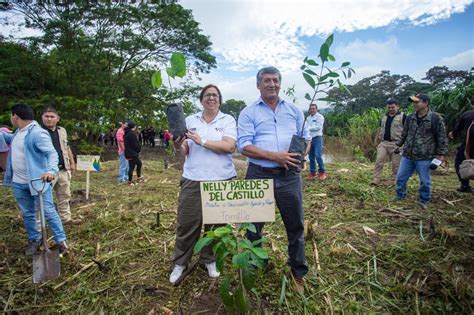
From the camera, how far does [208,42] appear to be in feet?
54.5

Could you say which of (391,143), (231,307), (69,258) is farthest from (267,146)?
(391,143)

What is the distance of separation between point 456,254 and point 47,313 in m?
4.12

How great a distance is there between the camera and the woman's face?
8.35 ft

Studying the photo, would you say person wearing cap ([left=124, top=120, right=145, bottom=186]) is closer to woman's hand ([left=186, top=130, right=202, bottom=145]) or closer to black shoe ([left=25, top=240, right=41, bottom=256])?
black shoe ([left=25, top=240, right=41, bottom=256])

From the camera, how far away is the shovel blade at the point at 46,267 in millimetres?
2736

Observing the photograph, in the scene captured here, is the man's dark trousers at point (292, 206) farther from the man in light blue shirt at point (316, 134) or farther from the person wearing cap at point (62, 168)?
the man in light blue shirt at point (316, 134)

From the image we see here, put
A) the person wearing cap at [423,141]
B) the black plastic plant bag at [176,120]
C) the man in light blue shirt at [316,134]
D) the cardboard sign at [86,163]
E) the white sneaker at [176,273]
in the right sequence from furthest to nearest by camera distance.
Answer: the man in light blue shirt at [316,134] → the cardboard sign at [86,163] → the person wearing cap at [423,141] → the white sneaker at [176,273] → the black plastic plant bag at [176,120]

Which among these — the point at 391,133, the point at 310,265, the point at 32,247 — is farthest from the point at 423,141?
the point at 32,247

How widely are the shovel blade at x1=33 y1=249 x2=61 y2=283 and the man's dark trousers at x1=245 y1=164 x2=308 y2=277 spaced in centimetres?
213

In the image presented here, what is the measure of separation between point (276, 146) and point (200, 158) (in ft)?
2.35

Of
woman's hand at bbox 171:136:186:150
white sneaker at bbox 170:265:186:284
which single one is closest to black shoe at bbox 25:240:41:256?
white sneaker at bbox 170:265:186:284

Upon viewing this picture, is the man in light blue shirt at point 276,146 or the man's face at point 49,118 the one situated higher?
the man's face at point 49,118

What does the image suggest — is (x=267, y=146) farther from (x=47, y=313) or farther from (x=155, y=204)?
Result: (x=155, y=204)

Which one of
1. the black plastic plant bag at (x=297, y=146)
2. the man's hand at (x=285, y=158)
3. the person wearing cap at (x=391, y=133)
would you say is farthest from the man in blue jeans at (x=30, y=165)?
the person wearing cap at (x=391, y=133)
